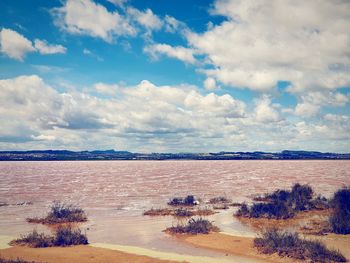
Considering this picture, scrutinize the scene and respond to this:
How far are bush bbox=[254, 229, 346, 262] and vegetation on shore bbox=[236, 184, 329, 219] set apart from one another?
8.78m

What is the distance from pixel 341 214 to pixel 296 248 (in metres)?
8.87

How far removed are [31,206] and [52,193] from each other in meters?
10.7

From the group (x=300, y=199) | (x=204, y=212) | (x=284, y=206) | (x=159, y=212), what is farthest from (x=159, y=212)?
Result: (x=300, y=199)

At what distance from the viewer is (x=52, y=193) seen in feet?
143

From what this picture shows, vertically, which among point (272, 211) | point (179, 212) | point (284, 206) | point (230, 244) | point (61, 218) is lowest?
point (230, 244)

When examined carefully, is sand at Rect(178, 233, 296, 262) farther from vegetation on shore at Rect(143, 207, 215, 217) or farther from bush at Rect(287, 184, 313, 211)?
bush at Rect(287, 184, 313, 211)

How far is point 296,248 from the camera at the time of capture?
15.7 m

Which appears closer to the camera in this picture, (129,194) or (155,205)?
(155,205)

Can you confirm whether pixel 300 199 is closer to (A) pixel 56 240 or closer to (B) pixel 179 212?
(B) pixel 179 212

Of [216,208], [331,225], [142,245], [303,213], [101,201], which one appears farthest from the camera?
[101,201]

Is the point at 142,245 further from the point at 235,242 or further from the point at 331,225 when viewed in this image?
the point at 331,225

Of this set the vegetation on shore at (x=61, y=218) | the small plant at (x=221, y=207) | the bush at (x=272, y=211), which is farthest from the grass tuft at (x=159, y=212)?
Answer: the bush at (x=272, y=211)

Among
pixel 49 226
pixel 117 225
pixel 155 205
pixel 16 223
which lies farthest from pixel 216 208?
pixel 16 223

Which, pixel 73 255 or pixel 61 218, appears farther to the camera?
pixel 61 218
